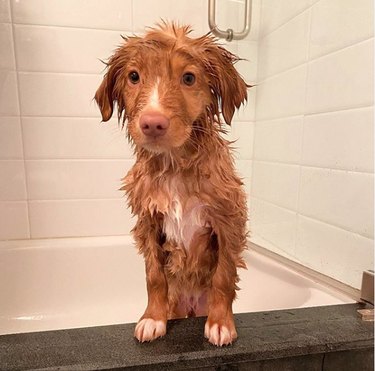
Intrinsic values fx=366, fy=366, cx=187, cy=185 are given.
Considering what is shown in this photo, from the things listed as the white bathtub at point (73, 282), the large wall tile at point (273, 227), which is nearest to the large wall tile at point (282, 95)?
the large wall tile at point (273, 227)

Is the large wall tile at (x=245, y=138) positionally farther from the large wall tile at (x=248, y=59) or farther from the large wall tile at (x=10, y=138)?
the large wall tile at (x=10, y=138)

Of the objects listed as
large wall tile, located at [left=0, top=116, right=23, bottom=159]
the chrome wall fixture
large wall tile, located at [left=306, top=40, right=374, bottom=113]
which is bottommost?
large wall tile, located at [left=0, top=116, right=23, bottom=159]

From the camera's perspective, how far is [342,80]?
3.11ft

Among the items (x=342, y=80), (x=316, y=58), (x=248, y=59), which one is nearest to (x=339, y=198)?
(x=342, y=80)

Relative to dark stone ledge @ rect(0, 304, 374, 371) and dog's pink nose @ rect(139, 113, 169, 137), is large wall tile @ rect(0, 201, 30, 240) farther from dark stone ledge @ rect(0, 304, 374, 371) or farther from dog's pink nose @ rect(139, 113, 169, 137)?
dog's pink nose @ rect(139, 113, 169, 137)

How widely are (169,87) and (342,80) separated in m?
0.61

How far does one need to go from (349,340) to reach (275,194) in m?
0.67

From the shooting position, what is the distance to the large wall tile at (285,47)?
44.2 inches

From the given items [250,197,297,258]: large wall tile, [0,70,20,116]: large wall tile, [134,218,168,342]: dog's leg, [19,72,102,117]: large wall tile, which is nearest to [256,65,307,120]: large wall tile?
[250,197,297,258]: large wall tile

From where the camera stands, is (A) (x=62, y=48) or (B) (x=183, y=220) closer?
(B) (x=183, y=220)

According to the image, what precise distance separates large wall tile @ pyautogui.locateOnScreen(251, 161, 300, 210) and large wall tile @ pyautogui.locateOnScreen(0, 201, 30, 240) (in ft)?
2.82

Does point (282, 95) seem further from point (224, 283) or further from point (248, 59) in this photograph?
point (224, 283)

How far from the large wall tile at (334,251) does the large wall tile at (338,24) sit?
19.3 inches

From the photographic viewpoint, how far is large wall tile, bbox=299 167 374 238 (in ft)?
2.92
